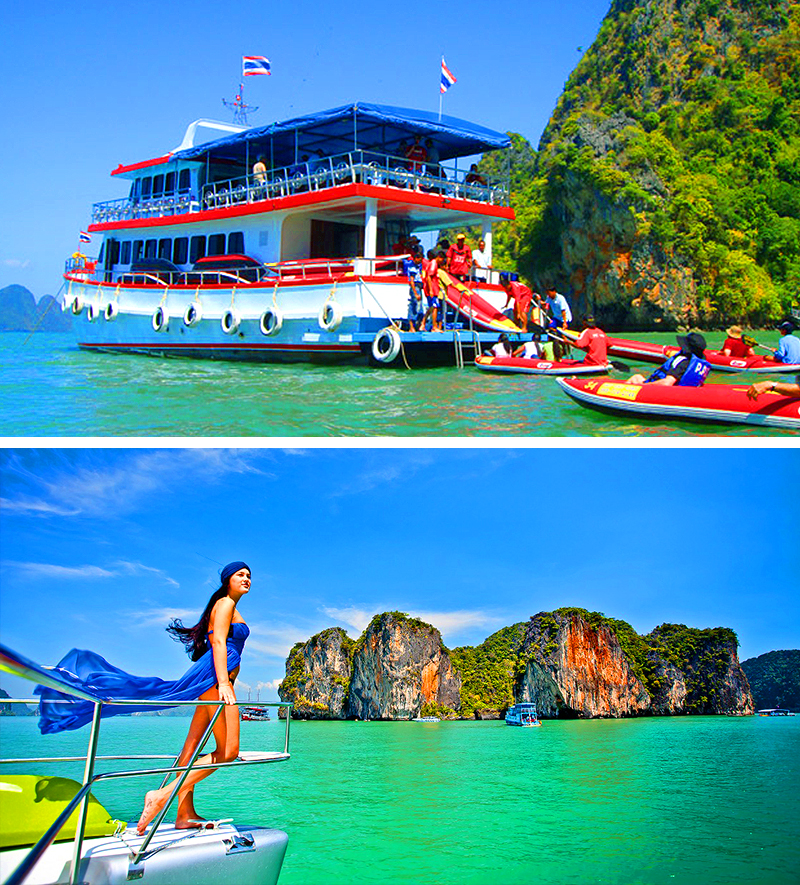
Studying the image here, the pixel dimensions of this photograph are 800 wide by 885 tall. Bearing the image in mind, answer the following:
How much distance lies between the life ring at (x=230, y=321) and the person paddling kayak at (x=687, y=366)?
6843mm

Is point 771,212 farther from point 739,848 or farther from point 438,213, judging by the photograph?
point 739,848

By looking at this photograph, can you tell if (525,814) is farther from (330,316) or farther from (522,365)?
(330,316)

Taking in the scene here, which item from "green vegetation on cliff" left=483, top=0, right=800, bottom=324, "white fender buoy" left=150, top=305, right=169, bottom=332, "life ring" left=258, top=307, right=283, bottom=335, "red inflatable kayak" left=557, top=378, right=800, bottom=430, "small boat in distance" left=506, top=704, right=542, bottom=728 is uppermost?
"green vegetation on cliff" left=483, top=0, right=800, bottom=324

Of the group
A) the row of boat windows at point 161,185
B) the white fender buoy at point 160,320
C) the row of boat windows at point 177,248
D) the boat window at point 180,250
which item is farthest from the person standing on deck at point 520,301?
the row of boat windows at point 161,185

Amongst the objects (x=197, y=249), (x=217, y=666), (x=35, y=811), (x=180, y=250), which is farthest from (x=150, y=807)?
(x=180, y=250)

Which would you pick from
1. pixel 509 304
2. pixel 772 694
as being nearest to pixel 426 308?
pixel 509 304

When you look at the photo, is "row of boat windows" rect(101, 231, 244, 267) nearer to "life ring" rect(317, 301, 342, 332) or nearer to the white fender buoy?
the white fender buoy

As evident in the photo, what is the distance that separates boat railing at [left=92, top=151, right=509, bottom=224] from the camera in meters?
12.8

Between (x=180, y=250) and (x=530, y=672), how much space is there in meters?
50.1

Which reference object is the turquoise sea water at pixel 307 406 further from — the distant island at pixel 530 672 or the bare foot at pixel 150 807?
the distant island at pixel 530 672

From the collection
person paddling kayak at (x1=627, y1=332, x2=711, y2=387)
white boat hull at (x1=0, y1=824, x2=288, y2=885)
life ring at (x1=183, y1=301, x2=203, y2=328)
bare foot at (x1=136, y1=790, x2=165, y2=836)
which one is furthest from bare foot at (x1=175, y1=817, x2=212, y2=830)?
life ring at (x1=183, y1=301, x2=203, y2=328)

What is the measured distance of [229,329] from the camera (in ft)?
43.9

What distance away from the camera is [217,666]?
388cm

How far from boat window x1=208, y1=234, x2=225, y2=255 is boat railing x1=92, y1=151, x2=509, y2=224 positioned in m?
0.58
